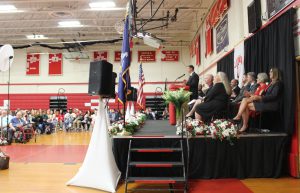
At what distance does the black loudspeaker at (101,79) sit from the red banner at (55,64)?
619 inches

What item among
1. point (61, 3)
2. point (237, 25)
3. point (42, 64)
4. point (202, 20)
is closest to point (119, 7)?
point (61, 3)

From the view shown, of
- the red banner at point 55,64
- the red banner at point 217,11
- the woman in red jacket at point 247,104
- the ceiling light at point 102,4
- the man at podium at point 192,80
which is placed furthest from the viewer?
the red banner at point 55,64

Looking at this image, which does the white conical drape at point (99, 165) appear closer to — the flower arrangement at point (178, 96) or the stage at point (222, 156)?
the stage at point (222, 156)

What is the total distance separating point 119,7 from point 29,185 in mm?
8704

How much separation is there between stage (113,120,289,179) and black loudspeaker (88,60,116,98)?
80 centimetres

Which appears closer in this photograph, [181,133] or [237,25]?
[181,133]

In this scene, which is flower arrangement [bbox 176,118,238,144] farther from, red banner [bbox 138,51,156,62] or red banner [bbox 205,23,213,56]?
red banner [bbox 138,51,156,62]

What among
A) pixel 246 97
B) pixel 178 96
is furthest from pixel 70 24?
pixel 246 97

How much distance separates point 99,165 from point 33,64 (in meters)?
16.9

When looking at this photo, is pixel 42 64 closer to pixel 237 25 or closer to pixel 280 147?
pixel 237 25

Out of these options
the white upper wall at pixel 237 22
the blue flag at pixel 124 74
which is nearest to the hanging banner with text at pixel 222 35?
the white upper wall at pixel 237 22

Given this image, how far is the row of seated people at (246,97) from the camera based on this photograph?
15.6ft

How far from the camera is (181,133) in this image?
4492 mm

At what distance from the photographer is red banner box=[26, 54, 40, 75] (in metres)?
19.1
